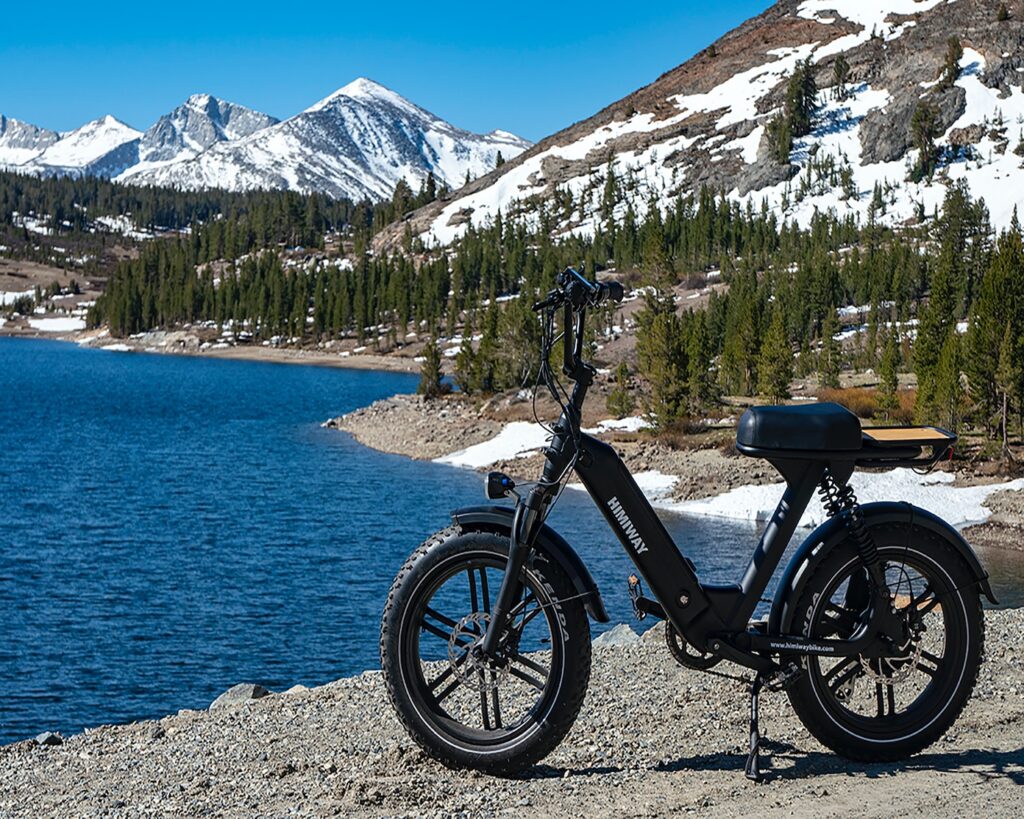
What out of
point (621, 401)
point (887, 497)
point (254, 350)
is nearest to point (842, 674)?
point (887, 497)

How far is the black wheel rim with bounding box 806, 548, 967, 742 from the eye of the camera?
22.8 ft

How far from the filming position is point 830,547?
6.87 metres

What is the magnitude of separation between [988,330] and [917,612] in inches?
1689

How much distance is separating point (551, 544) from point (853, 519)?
189 cm

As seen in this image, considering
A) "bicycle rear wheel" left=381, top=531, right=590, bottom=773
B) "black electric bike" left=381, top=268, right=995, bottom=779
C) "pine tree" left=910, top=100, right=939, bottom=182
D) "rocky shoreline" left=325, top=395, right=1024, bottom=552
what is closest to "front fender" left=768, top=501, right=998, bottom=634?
"black electric bike" left=381, top=268, right=995, bottom=779

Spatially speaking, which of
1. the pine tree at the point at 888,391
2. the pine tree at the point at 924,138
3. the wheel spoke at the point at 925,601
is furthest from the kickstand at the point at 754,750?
the pine tree at the point at 924,138

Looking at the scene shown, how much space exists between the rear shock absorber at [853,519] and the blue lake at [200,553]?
48.0 feet

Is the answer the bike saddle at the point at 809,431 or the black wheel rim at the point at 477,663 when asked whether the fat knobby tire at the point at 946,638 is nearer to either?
the bike saddle at the point at 809,431

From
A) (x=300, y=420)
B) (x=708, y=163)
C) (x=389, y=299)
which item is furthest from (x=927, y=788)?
(x=708, y=163)

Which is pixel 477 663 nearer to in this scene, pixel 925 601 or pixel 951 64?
pixel 925 601

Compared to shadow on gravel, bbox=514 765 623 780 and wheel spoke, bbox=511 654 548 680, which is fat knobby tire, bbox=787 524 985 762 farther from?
wheel spoke, bbox=511 654 548 680

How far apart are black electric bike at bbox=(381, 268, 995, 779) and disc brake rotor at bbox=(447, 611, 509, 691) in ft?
0.04

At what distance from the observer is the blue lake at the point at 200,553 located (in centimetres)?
2066

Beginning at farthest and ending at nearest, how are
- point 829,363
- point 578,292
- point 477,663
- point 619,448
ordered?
1. point 829,363
2. point 619,448
3. point 477,663
4. point 578,292
